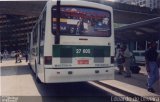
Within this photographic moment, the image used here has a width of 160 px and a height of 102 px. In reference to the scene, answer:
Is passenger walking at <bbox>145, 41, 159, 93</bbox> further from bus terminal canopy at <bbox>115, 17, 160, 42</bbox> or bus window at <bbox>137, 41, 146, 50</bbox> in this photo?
bus window at <bbox>137, 41, 146, 50</bbox>

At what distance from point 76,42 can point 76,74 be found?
1.11 meters

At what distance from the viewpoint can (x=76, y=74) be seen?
857 centimetres

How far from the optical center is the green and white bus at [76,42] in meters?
8.34

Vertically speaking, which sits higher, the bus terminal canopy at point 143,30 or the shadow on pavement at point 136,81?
the bus terminal canopy at point 143,30

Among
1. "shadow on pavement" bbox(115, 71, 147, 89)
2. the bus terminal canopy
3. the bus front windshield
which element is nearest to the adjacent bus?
the bus terminal canopy

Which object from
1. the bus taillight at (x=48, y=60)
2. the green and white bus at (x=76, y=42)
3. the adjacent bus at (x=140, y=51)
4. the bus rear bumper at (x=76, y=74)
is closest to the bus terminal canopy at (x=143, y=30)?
the green and white bus at (x=76, y=42)

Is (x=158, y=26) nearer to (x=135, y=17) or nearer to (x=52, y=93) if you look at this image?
(x=52, y=93)

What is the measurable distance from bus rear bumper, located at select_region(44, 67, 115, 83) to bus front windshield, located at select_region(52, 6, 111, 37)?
128cm

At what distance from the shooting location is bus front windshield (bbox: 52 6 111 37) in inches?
338

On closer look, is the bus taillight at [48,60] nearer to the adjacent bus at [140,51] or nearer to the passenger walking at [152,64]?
the passenger walking at [152,64]

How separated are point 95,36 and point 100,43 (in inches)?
12.6

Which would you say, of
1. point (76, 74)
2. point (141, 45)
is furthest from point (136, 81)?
point (141, 45)

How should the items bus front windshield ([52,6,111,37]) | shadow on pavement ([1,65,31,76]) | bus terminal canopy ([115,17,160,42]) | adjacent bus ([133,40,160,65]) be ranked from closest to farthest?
bus front windshield ([52,6,111,37]) → bus terminal canopy ([115,17,160,42]) → shadow on pavement ([1,65,31,76]) → adjacent bus ([133,40,160,65])

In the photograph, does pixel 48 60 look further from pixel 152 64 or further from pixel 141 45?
pixel 141 45
